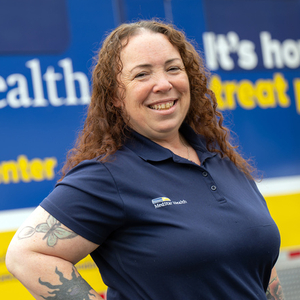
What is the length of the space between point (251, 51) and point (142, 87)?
5.66ft

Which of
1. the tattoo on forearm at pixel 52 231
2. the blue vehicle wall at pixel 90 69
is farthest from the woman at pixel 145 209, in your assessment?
the blue vehicle wall at pixel 90 69

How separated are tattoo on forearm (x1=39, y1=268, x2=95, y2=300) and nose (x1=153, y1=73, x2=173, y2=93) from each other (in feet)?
2.16

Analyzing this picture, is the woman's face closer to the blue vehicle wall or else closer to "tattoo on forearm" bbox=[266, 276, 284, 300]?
the blue vehicle wall

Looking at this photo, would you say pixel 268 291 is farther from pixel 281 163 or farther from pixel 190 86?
pixel 281 163

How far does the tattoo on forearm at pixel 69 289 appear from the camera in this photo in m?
1.37

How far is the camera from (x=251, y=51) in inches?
121

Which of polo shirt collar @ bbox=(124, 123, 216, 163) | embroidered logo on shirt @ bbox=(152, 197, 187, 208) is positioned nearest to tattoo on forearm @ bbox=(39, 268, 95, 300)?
embroidered logo on shirt @ bbox=(152, 197, 187, 208)

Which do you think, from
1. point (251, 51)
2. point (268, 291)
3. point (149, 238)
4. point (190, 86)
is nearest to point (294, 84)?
point (251, 51)

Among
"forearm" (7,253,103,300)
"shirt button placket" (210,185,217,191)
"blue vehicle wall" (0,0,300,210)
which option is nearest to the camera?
"forearm" (7,253,103,300)

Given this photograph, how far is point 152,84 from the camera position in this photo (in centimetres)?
158

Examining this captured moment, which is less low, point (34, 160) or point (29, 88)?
point (29, 88)

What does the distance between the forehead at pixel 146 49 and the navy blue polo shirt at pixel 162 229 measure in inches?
12.9

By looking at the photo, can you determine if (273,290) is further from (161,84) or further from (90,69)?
(90,69)

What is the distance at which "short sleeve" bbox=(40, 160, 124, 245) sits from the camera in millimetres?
1350
